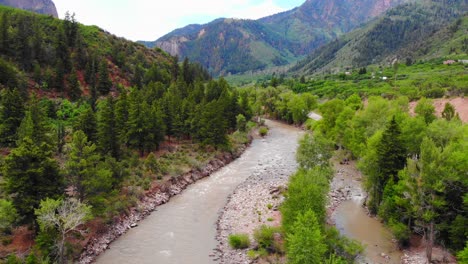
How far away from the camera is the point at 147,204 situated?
4675 centimetres

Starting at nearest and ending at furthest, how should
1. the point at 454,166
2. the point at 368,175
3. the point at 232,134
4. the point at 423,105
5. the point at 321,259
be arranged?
1. the point at 321,259
2. the point at 454,166
3. the point at 368,175
4. the point at 423,105
5. the point at 232,134

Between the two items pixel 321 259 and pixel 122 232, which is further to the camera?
pixel 122 232

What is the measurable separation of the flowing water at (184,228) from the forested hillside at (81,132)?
3543 millimetres

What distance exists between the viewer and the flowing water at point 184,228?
35250mm

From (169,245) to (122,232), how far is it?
6.28m

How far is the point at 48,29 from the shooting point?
372 feet

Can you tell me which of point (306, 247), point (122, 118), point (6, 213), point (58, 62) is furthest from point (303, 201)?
point (58, 62)

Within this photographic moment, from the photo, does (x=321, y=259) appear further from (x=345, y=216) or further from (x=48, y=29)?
(x=48, y=29)

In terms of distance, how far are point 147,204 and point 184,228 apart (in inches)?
308

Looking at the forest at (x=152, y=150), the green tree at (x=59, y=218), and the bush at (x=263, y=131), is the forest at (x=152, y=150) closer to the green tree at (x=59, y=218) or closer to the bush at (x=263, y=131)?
the green tree at (x=59, y=218)

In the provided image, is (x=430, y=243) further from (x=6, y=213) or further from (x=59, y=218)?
(x=6, y=213)

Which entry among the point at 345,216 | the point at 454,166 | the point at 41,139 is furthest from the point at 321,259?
the point at 41,139

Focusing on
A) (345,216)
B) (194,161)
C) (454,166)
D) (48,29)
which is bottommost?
(345,216)

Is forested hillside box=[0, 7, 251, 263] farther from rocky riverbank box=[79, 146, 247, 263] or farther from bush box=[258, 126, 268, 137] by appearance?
bush box=[258, 126, 268, 137]
